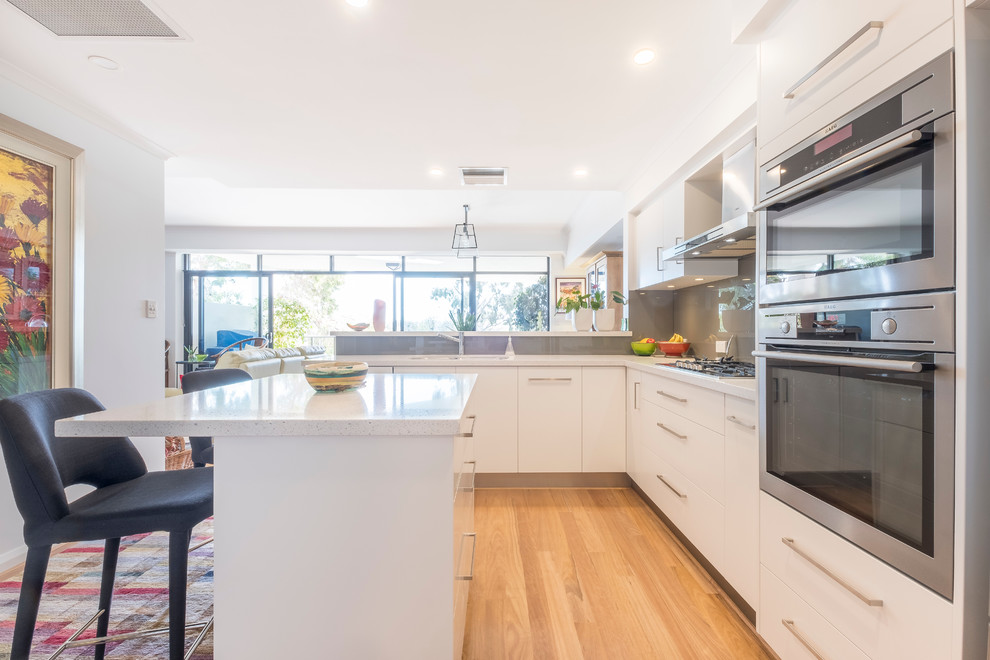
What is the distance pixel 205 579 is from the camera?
1.89m

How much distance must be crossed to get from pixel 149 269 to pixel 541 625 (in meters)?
3.13

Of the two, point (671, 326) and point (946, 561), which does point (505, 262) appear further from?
point (946, 561)

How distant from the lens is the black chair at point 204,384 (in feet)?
5.82

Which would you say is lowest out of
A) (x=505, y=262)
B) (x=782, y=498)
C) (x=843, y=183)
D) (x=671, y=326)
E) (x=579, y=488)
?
(x=579, y=488)

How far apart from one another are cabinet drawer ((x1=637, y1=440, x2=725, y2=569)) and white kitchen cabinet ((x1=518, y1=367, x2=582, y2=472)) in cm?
52

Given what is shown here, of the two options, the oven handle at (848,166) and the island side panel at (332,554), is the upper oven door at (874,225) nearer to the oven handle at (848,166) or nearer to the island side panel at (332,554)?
the oven handle at (848,166)

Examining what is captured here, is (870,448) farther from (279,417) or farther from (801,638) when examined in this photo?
(279,417)

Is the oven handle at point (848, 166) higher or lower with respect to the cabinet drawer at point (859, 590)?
higher

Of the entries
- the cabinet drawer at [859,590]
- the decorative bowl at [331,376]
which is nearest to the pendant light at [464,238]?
the decorative bowl at [331,376]

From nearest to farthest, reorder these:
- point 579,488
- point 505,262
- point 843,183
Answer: point 843,183, point 579,488, point 505,262

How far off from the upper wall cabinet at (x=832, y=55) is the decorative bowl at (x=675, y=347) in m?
1.89

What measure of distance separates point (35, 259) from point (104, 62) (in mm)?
1047

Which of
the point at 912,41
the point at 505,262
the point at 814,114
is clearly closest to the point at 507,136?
the point at 814,114

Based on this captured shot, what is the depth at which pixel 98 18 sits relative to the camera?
174 centimetres
